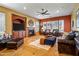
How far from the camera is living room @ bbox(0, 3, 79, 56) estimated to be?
2748mm

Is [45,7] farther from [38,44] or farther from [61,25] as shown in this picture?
[38,44]

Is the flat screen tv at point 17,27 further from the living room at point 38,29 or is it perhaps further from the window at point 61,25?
the window at point 61,25

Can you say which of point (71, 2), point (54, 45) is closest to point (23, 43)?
point (54, 45)

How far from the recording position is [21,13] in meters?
2.87

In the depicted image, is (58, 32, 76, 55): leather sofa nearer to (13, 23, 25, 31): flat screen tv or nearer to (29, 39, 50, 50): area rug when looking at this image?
(29, 39, 50, 50): area rug

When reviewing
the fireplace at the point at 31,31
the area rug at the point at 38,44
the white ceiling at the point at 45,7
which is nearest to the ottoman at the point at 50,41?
the area rug at the point at 38,44

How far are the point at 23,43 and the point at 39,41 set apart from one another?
0.48 metres

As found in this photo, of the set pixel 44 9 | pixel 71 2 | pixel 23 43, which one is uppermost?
pixel 71 2

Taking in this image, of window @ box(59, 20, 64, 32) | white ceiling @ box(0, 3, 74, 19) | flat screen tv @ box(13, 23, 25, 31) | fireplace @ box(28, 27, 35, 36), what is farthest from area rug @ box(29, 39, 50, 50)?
white ceiling @ box(0, 3, 74, 19)

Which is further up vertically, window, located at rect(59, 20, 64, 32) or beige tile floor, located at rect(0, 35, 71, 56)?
window, located at rect(59, 20, 64, 32)

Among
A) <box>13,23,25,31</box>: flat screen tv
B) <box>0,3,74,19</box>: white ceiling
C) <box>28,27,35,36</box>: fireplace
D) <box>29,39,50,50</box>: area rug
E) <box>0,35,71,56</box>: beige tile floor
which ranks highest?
<box>0,3,74,19</box>: white ceiling

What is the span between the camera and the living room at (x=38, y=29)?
275 cm

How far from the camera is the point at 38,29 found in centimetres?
303

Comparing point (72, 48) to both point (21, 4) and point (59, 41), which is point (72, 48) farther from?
point (21, 4)
